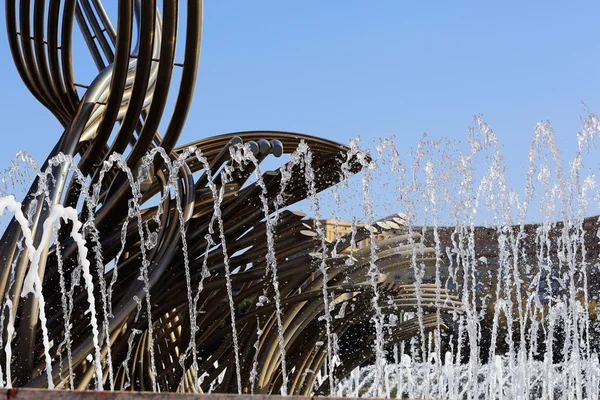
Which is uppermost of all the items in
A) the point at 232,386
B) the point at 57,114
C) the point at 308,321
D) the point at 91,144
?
the point at 57,114

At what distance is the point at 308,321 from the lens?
8141mm

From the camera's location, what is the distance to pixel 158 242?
22.6ft

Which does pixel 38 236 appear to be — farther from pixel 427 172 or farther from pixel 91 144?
pixel 427 172

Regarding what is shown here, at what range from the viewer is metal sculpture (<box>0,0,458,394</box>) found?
602cm

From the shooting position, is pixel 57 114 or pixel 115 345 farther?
pixel 57 114

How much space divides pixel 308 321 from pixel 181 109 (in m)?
2.62

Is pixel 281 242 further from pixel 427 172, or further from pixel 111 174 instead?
pixel 427 172

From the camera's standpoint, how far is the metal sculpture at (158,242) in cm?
602

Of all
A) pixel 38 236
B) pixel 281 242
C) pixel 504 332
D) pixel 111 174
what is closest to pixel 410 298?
pixel 281 242

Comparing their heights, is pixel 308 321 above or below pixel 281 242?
below

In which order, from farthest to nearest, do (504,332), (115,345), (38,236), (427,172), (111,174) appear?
1. (504,332)
2. (427,172)
3. (111,174)
4. (115,345)
5. (38,236)

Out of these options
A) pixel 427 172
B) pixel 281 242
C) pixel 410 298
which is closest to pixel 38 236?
pixel 281 242

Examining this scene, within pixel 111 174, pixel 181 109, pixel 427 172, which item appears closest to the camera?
pixel 181 109

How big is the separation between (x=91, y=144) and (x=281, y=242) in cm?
166
